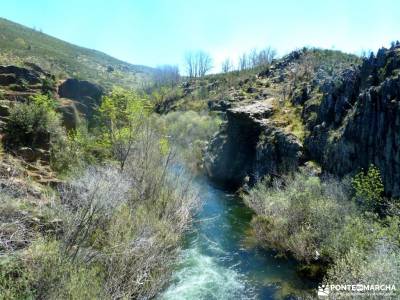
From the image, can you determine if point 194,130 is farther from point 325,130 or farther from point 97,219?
point 97,219

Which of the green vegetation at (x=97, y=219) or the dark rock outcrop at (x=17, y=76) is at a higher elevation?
the dark rock outcrop at (x=17, y=76)

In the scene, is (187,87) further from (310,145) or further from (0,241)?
(0,241)

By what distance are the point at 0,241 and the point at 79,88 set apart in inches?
1219

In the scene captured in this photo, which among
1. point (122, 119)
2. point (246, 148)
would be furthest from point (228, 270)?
point (246, 148)

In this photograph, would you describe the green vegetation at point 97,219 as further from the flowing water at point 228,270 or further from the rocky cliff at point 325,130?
the rocky cliff at point 325,130

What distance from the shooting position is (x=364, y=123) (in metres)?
32.1

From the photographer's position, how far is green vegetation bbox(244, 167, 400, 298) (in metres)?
18.7

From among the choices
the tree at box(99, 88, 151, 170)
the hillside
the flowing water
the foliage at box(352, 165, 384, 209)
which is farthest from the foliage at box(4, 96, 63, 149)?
the foliage at box(352, 165, 384, 209)

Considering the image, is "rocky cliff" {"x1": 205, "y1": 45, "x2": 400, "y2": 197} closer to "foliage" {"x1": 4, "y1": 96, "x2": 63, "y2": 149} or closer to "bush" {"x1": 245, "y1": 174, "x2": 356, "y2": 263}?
"bush" {"x1": 245, "y1": 174, "x2": 356, "y2": 263}

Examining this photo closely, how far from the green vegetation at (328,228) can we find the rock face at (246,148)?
44.8 ft

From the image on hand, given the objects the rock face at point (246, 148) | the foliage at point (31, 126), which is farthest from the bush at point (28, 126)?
the rock face at point (246, 148)

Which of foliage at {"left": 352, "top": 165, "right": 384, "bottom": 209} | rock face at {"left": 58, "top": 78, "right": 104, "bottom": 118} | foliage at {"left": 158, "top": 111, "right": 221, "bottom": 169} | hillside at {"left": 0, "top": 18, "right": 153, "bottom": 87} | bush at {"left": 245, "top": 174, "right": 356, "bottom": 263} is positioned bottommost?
bush at {"left": 245, "top": 174, "right": 356, "bottom": 263}

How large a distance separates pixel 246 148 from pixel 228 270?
119 feet

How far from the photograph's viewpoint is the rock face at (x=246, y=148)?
1914 inches
